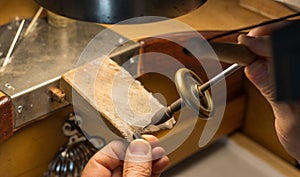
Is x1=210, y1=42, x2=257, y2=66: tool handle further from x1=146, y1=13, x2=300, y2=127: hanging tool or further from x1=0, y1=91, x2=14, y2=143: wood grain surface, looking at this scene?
x1=0, y1=91, x2=14, y2=143: wood grain surface

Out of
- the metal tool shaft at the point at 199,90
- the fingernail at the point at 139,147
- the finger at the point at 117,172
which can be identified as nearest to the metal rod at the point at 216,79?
the metal tool shaft at the point at 199,90

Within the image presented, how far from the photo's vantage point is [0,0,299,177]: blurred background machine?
85 centimetres

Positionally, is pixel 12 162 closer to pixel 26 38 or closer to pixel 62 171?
pixel 62 171

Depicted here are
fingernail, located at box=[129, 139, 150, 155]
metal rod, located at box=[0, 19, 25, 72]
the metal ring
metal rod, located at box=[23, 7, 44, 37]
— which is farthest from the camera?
metal rod, located at box=[23, 7, 44, 37]

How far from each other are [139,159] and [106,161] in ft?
0.38

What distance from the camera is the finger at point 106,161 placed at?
76 centimetres

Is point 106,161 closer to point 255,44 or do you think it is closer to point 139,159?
point 139,159

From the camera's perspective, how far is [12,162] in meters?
0.90

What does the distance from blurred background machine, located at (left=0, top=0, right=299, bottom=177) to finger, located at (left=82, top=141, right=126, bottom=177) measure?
141mm

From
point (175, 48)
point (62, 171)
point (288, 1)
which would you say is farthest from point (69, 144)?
point (288, 1)

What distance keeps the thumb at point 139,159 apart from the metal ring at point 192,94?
15 centimetres

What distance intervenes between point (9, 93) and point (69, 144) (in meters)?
0.19

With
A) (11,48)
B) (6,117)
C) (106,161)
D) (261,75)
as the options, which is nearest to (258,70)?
(261,75)

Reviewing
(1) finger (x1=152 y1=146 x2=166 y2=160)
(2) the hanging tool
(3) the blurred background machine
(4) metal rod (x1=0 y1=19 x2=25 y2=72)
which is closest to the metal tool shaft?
(2) the hanging tool
